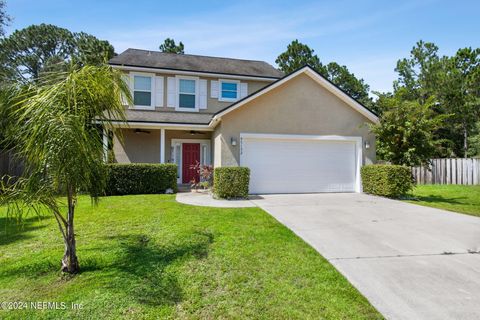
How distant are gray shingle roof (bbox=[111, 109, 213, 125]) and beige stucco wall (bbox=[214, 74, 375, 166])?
1.66m

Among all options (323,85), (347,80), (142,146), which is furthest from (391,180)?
(347,80)

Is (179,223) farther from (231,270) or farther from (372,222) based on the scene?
(372,222)

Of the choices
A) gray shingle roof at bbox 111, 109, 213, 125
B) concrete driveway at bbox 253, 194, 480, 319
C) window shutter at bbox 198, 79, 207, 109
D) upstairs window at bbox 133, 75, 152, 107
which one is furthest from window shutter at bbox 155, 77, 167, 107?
concrete driveway at bbox 253, 194, 480, 319

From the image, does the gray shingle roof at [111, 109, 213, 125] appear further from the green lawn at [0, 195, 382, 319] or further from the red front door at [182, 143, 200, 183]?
the green lawn at [0, 195, 382, 319]

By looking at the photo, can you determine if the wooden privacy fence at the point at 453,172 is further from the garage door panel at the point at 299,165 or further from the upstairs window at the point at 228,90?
the upstairs window at the point at 228,90

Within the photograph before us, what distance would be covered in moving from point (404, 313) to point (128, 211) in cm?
715

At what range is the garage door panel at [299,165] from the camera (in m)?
11.8

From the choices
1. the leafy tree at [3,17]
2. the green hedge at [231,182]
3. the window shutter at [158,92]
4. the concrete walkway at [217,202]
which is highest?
the leafy tree at [3,17]

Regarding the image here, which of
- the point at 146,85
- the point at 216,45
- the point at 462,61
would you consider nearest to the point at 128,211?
the point at 146,85

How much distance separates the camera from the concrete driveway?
10.6ft

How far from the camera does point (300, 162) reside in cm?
1220

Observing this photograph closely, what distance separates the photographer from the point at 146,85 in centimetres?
1444

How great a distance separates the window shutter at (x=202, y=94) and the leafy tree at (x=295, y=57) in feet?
61.1

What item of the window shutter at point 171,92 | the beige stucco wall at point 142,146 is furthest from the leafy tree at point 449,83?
the beige stucco wall at point 142,146
